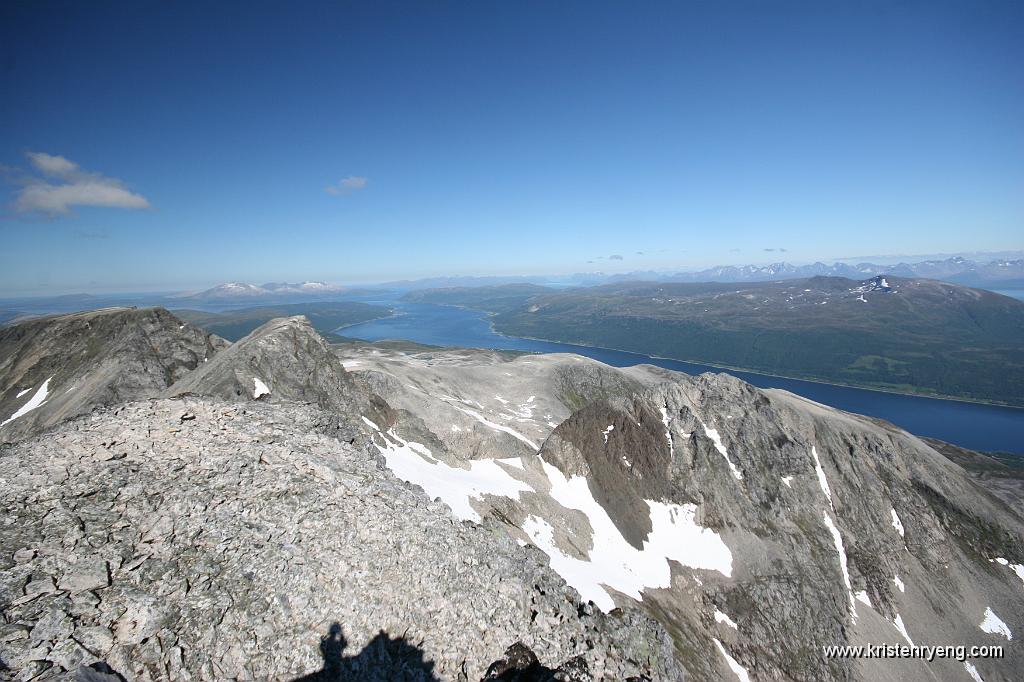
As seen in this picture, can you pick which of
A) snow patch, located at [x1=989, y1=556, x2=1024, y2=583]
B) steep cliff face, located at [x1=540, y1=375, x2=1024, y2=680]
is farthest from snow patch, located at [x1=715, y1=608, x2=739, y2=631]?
snow patch, located at [x1=989, y1=556, x2=1024, y2=583]

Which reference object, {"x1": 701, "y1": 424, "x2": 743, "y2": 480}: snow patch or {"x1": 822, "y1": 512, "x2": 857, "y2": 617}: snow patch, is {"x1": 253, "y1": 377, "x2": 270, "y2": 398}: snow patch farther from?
{"x1": 822, "y1": 512, "x2": 857, "y2": 617}: snow patch

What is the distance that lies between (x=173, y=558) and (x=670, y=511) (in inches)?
2271

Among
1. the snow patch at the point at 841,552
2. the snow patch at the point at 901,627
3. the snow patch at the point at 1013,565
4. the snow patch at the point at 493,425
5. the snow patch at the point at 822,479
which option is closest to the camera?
the snow patch at the point at 901,627

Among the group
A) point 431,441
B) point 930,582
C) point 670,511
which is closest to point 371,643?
point 431,441

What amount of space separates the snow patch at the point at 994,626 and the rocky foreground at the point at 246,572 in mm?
64921

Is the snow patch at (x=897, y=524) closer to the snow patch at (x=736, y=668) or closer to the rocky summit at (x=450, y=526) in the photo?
the rocky summit at (x=450, y=526)

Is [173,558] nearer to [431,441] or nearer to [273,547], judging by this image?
[273,547]

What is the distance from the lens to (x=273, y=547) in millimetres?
17406

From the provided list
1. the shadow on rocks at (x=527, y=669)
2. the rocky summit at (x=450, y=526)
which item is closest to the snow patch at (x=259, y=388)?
the rocky summit at (x=450, y=526)

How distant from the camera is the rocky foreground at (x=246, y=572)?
Result: 46.0ft

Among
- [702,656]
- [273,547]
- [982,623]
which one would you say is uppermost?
[273,547]

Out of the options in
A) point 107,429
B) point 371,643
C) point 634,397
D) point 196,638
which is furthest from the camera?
point 634,397

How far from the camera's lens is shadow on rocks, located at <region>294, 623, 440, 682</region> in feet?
49.3

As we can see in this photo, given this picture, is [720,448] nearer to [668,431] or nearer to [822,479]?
[668,431]
